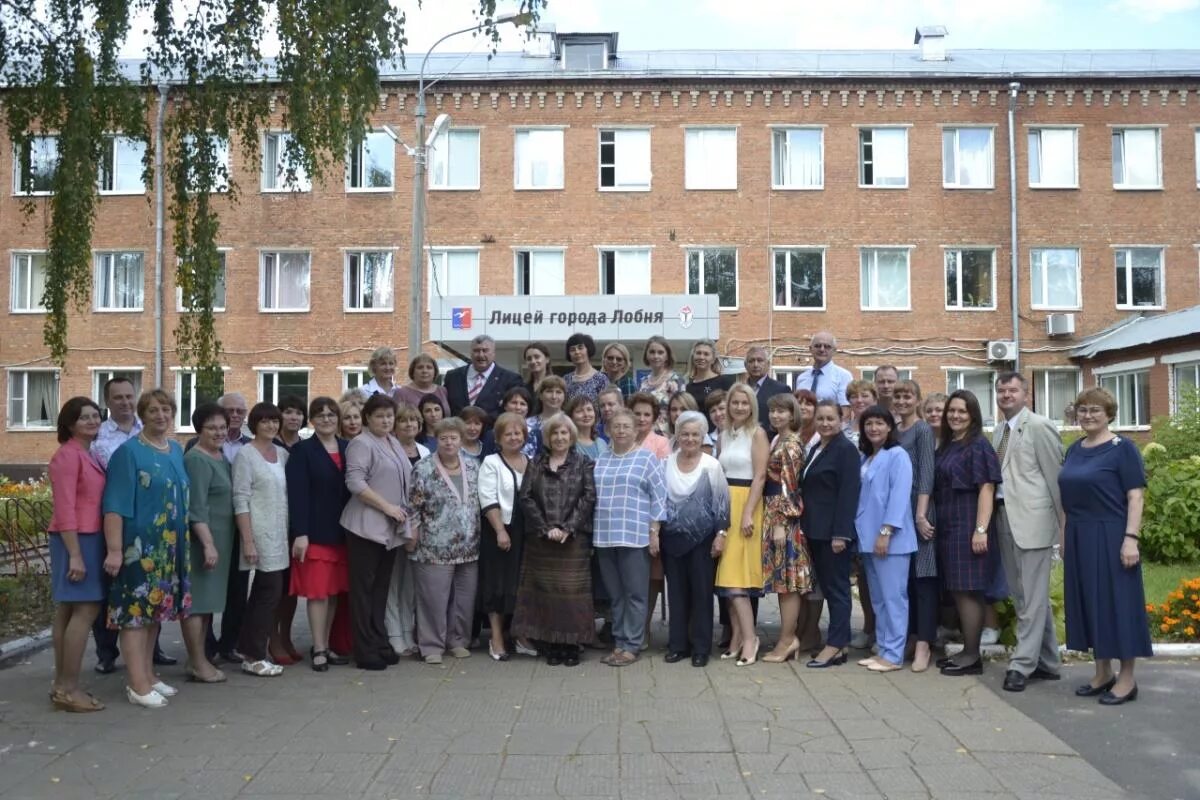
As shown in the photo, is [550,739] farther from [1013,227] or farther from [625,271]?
[1013,227]

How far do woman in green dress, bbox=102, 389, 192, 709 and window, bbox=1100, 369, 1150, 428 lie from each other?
79.4 feet

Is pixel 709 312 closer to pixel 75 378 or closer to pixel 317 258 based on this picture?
pixel 317 258

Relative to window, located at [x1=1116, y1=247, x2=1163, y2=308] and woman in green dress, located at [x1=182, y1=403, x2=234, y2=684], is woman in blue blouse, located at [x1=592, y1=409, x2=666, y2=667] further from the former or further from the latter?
window, located at [x1=1116, y1=247, x2=1163, y2=308]

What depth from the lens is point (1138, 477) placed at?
6.59 meters

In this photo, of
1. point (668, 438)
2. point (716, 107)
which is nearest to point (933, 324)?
point (716, 107)

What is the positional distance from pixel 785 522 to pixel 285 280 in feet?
76.5

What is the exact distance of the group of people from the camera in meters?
7.23

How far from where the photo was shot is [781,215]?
91.8 feet

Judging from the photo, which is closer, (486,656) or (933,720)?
(933,720)

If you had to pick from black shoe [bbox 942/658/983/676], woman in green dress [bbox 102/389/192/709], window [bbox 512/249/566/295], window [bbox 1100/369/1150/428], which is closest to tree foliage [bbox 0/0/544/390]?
woman in green dress [bbox 102/389/192/709]

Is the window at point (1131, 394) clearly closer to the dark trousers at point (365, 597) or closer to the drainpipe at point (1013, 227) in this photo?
the drainpipe at point (1013, 227)

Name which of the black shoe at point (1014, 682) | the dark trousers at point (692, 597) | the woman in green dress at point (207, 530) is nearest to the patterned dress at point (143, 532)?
the woman in green dress at point (207, 530)

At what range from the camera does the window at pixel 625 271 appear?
27.9 m

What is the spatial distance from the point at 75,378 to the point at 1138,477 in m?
28.0
